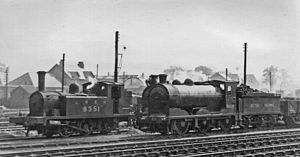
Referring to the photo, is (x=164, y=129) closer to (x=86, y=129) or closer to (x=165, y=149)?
(x=86, y=129)

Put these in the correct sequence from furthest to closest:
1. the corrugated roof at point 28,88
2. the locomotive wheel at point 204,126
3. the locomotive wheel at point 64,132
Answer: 1. the corrugated roof at point 28,88
2. the locomotive wheel at point 204,126
3. the locomotive wheel at point 64,132

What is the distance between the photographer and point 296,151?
1619 centimetres

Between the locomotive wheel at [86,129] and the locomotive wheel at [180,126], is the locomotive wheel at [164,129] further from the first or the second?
the locomotive wheel at [86,129]

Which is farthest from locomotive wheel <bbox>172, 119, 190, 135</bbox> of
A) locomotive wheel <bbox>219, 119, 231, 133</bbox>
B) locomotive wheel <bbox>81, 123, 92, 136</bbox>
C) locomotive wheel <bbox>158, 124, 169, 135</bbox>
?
locomotive wheel <bbox>81, 123, 92, 136</bbox>

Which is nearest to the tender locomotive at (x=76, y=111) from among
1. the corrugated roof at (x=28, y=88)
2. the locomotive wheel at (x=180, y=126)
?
the locomotive wheel at (x=180, y=126)

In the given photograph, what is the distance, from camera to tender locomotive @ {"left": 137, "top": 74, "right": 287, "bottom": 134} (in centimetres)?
2180

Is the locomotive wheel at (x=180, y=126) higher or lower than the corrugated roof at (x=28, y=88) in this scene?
lower

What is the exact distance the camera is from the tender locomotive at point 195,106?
858 inches

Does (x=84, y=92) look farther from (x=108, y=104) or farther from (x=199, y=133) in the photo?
(x=199, y=133)

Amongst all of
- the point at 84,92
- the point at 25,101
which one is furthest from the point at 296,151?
the point at 25,101

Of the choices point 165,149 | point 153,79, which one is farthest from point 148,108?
point 165,149

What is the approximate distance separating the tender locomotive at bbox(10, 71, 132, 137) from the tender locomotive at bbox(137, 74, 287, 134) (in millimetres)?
1663

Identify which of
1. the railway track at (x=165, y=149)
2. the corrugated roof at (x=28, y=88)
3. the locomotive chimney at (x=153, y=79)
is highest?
the locomotive chimney at (x=153, y=79)

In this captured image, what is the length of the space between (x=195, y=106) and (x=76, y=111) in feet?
21.1
